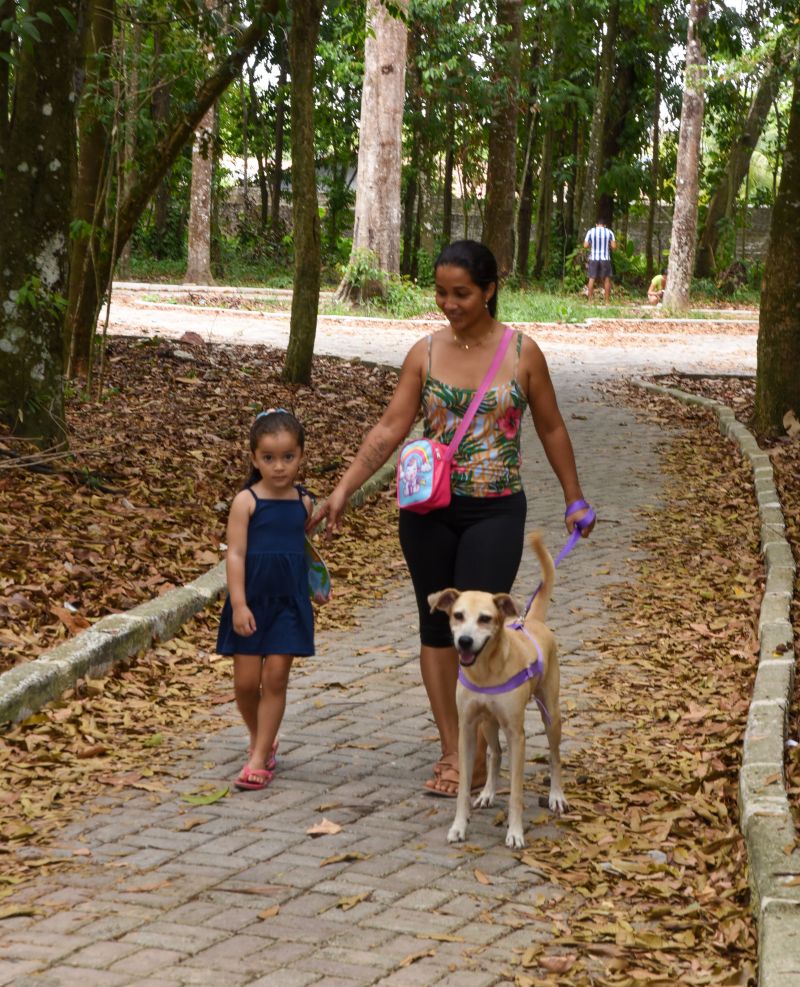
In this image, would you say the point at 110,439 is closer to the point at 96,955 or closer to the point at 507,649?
the point at 507,649

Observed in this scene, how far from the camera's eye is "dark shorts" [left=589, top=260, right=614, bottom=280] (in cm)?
3466

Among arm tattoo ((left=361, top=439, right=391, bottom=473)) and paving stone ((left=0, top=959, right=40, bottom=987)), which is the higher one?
arm tattoo ((left=361, top=439, right=391, bottom=473))

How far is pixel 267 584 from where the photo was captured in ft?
19.3

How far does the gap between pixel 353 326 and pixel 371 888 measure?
22.4m

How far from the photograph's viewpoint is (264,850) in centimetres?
515

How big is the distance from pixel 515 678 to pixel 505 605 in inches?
11.8

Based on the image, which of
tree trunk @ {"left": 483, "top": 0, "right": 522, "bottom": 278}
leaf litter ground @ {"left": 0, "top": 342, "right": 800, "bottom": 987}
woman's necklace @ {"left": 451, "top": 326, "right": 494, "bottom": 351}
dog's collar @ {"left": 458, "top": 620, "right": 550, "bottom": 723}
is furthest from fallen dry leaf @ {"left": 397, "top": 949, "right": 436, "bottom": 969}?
tree trunk @ {"left": 483, "top": 0, "right": 522, "bottom": 278}

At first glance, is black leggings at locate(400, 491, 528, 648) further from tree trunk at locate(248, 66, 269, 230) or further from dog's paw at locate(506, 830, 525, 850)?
tree trunk at locate(248, 66, 269, 230)

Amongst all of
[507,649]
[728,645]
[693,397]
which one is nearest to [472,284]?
[507,649]

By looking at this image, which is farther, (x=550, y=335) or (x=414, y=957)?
(x=550, y=335)

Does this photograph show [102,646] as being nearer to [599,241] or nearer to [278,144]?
[599,241]

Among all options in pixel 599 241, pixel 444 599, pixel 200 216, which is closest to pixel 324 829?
pixel 444 599

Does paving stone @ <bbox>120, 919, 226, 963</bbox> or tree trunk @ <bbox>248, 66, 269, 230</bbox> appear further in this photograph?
tree trunk @ <bbox>248, 66, 269, 230</bbox>

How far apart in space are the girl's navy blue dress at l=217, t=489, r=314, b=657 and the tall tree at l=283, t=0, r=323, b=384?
9963mm
